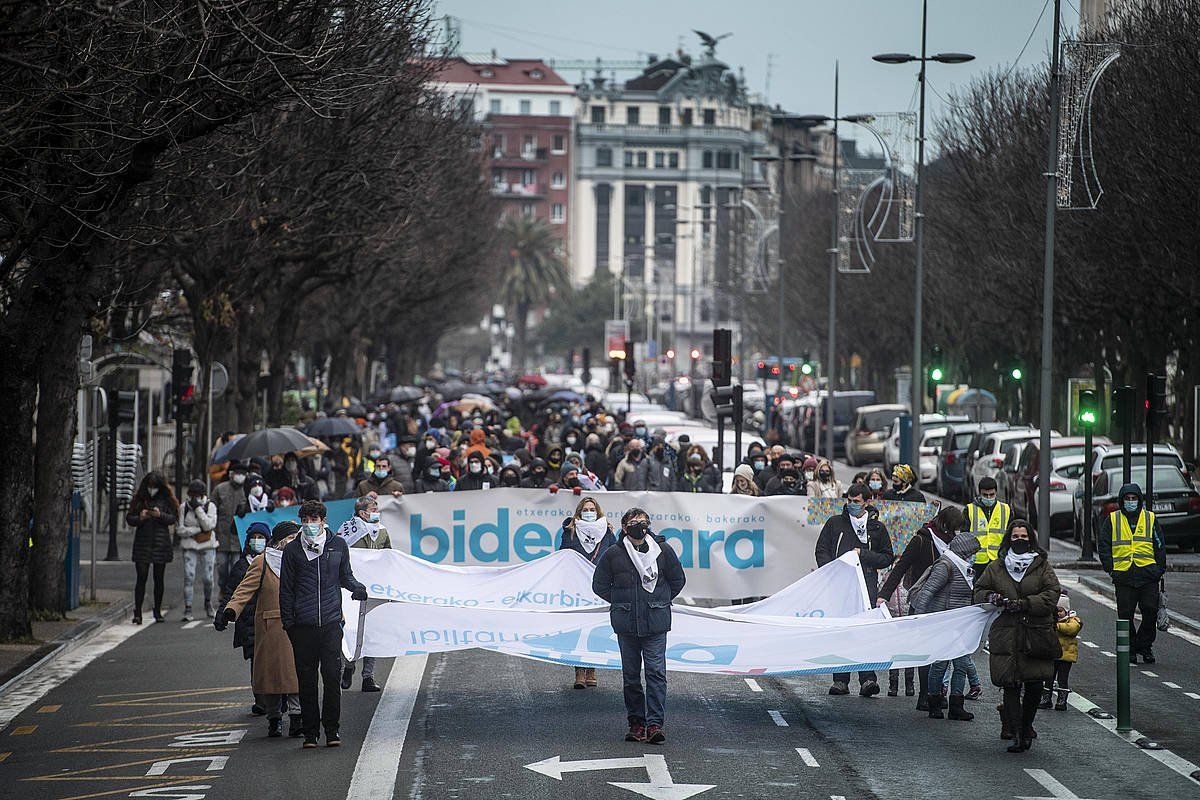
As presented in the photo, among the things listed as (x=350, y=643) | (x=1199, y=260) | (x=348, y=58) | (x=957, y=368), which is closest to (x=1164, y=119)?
(x=1199, y=260)

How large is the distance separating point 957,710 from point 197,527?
394 inches

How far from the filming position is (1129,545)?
18.0 m

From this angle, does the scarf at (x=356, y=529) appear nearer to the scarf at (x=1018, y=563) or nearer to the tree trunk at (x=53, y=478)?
the tree trunk at (x=53, y=478)

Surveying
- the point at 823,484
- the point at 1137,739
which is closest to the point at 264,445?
the point at 823,484

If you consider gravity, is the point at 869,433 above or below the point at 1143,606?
above

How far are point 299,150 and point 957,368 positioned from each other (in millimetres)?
43772

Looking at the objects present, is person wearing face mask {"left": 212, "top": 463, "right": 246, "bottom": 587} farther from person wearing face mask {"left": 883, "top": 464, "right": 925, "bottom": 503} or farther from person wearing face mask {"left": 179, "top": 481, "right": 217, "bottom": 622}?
person wearing face mask {"left": 883, "top": 464, "right": 925, "bottom": 503}

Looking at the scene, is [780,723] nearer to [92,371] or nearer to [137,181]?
[137,181]

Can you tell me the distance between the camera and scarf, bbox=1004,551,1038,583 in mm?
13992

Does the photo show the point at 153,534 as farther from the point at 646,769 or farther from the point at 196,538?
the point at 646,769

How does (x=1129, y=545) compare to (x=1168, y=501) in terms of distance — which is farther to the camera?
(x=1168, y=501)

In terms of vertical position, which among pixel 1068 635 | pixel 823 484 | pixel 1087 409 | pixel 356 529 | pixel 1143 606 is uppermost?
pixel 1087 409

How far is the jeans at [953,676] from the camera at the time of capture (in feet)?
49.1

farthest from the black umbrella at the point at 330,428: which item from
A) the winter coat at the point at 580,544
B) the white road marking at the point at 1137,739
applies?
the white road marking at the point at 1137,739
